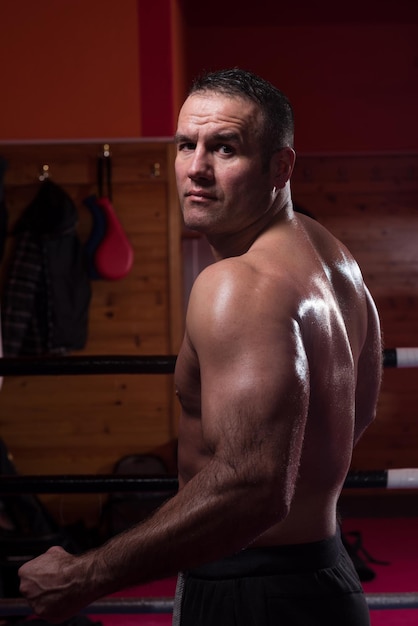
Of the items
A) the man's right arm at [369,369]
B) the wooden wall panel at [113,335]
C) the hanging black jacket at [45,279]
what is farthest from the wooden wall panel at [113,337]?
the man's right arm at [369,369]

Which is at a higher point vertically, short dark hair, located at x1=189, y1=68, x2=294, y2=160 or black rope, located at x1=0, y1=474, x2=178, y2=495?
short dark hair, located at x1=189, y1=68, x2=294, y2=160

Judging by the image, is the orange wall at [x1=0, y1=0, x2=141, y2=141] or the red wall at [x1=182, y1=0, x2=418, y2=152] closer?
the orange wall at [x1=0, y1=0, x2=141, y2=141]

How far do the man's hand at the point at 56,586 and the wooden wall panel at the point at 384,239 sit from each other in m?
4.59

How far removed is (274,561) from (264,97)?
2.53 feet

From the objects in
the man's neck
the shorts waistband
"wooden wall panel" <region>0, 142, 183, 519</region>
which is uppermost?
the man's neck

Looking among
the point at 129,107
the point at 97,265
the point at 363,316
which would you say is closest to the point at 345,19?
the point at 129,107

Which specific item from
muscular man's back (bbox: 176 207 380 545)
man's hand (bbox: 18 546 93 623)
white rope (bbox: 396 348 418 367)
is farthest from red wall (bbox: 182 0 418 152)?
man's hand (bbox: 18 546 93 623)

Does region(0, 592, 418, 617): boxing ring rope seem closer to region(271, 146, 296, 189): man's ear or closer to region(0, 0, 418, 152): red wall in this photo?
region(271, 146, 296, 189): man's ear

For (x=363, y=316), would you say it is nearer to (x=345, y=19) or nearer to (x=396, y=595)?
(x=396, y=595)

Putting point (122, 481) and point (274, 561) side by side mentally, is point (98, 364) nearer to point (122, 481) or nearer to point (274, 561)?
point (122, 481)

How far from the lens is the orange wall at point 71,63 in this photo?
14.0ft

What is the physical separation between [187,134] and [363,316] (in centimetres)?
49

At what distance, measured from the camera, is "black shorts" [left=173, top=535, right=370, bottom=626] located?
1343 millimetres

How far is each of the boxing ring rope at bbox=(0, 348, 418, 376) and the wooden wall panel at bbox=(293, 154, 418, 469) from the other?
12.2 feet
